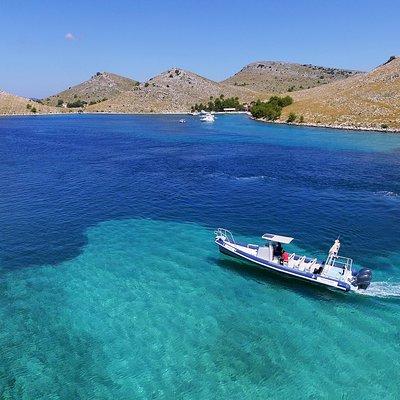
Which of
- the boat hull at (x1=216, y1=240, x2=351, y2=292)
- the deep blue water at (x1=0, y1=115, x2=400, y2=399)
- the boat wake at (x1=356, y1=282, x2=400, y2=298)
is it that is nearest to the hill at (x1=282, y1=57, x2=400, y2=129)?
the deep blue water at (x1=0, y1=115, x2=400, y2=399)

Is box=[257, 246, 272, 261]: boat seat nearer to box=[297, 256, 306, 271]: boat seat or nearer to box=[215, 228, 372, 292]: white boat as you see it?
box=[215, 228, 372, 292]: white boat

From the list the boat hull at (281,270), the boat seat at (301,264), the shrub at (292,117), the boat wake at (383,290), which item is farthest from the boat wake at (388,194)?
the shrub at (292,117)

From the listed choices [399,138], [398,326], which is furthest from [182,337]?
[399,138]

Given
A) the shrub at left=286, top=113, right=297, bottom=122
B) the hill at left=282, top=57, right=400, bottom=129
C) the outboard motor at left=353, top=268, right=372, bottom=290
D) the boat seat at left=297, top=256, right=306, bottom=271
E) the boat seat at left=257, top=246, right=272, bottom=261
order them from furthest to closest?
1. the shrub at left=286, top=113, right=297, bottom=122
2. the hill at left=282, top=57, right=400, bottom=129
3. the boat seat at left=257, top=246, right=272, bottom=261
4. the boat seat at left=297, top=256, right=306, bottom=271
5. the outboard motor at left=353, top=268, right=372, bottom=290

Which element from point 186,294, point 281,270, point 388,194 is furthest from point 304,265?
point 388,194

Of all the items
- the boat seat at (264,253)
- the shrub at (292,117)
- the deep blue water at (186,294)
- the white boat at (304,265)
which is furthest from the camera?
the shrub at (292,117)

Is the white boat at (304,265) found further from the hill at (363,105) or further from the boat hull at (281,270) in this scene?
the hill at (363,105)
